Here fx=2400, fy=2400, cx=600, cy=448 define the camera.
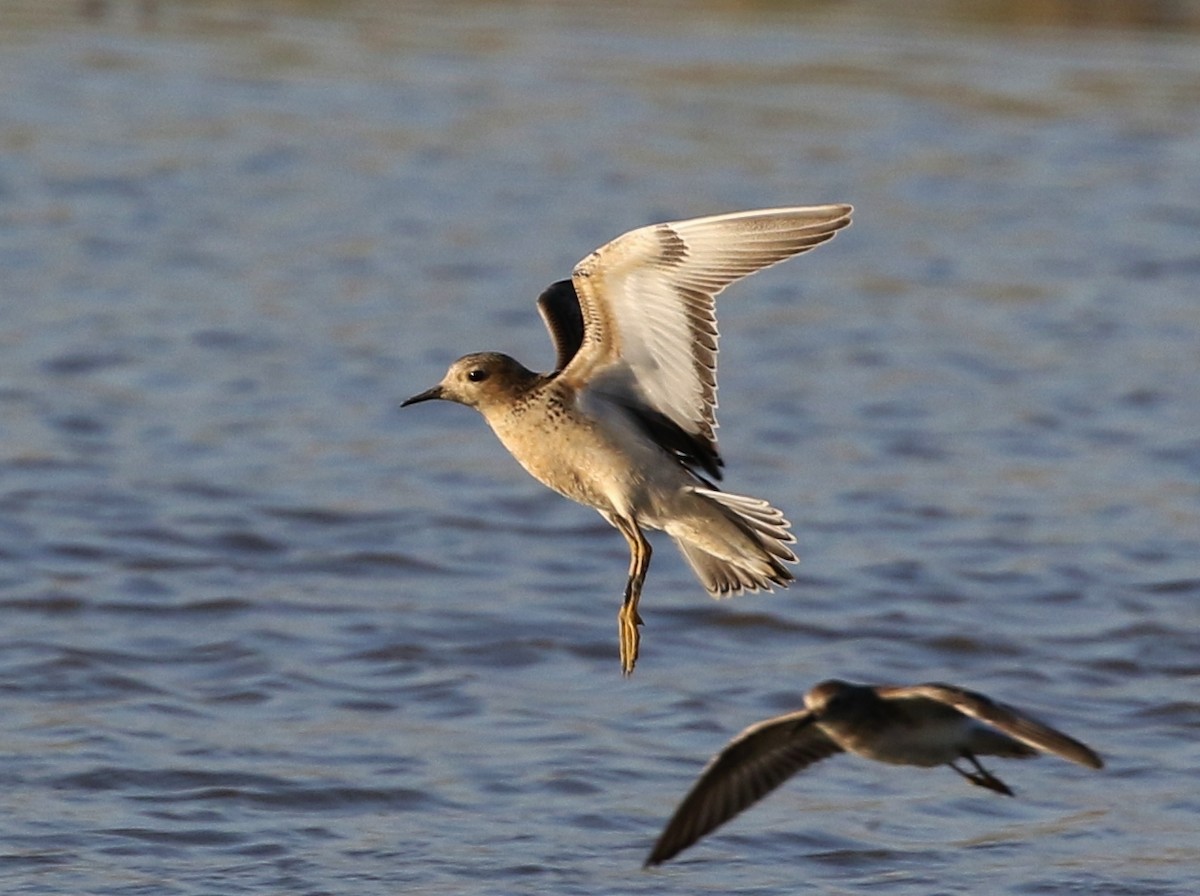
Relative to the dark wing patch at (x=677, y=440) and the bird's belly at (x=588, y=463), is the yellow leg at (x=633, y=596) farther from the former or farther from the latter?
the dark wing patch at (x=677, y=440)

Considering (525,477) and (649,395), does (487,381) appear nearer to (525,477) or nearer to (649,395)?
(649,395)

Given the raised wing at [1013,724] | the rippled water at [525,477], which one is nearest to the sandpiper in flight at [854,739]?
the raised wing at [1013,724]

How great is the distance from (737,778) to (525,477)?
253 inches

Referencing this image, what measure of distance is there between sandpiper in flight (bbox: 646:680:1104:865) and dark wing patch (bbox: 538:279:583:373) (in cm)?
179

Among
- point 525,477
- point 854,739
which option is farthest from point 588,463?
point 525,477

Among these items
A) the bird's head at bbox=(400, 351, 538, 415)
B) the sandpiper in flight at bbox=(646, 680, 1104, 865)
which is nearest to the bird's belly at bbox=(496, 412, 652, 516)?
the bird's head at bbox=(400, 351, 538, 415)

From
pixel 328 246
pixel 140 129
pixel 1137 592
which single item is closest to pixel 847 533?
pixel 1137 592

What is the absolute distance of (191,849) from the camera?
25.4 ft

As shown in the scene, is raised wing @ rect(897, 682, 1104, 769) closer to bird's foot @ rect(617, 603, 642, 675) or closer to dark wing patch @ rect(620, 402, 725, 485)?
bird's foot @ rect(617, 603, 642, 675)

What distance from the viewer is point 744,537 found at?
6.93 meters

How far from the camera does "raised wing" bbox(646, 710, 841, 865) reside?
5.48 metres

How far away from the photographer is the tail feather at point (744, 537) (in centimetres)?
680

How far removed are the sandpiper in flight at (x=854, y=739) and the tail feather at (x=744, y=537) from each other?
1.06 meters

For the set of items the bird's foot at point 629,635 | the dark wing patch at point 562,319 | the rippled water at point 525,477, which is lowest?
the rippled water at point 525,477
